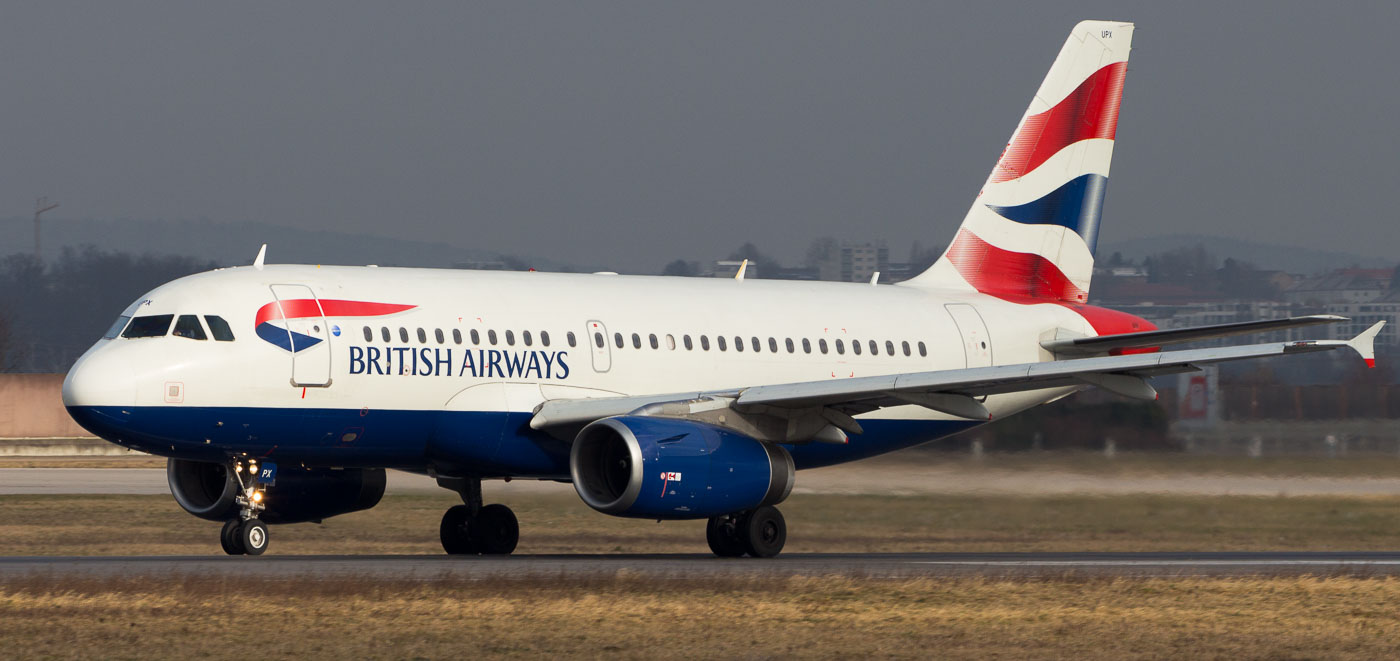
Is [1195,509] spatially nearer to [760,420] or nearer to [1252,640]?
[760,420]

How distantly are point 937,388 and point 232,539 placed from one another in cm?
856

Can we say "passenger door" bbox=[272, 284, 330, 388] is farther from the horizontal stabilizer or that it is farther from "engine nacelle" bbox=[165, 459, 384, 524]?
the horizontal stabilizer

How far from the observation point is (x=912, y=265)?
240 feet

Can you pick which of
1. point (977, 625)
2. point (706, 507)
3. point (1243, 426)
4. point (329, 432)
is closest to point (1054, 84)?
point (1243, 426)

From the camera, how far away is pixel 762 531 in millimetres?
23547

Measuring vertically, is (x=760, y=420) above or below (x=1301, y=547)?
above

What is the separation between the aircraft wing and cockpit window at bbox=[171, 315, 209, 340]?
4.17 m

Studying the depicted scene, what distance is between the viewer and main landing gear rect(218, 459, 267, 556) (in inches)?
861

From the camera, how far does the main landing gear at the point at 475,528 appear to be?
25.7 meters

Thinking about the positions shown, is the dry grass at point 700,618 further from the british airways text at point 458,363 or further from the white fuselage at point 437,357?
the british airways text at point 458,363

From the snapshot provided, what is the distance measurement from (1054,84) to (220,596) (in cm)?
1841

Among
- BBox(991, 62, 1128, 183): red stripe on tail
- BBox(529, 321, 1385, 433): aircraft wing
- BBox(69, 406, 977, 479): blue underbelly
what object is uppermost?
BBox(991, 62, 1128, 183): red stripe on tail

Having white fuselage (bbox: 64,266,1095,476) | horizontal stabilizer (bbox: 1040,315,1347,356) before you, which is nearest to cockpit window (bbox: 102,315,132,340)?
white fuselage (bbox: 64,266,1095,476)

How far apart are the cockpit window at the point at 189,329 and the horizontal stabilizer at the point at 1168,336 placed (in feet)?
42.7
